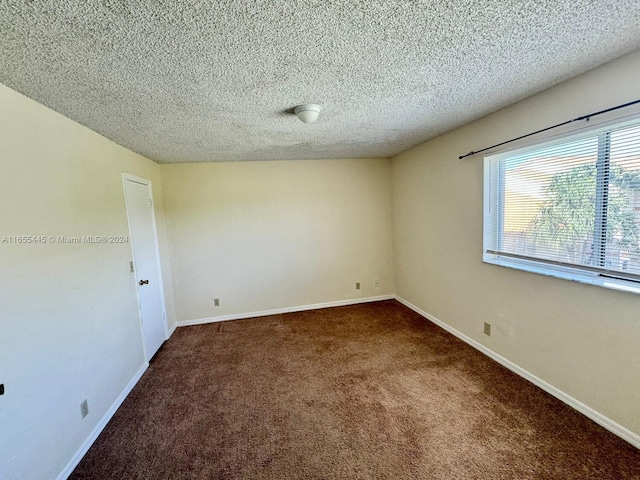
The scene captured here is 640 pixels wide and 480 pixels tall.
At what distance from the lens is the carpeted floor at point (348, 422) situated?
1573 mm

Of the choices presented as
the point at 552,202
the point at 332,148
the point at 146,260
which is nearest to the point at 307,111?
the point at 332,148

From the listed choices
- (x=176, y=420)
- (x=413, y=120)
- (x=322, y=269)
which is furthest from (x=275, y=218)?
(x=176, y=420)

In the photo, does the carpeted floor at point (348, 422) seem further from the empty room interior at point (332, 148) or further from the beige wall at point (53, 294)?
the beige wall at point (53, 294)

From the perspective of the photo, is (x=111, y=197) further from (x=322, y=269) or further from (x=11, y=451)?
(x=322, y=269)

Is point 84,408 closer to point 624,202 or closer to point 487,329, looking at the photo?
point 487,329

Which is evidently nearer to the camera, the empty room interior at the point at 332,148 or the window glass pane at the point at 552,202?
the empty room interior at the point at 332,148

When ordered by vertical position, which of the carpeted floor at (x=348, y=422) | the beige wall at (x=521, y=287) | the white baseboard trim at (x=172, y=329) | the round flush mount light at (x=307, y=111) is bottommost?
the carpeted floor at (x=348, y=422)

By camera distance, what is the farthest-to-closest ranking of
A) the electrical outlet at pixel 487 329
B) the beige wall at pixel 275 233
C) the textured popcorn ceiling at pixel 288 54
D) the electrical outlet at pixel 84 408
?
the beige wall at pixel 275 233, the electrical outlet at pixel 487 329, the electrical outlet at pixel 84 408, the textured popcorn ceiling at pixel 288 54

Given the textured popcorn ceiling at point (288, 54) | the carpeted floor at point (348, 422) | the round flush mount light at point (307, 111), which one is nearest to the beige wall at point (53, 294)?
the textured popcorn ceiling at point (288, 54)

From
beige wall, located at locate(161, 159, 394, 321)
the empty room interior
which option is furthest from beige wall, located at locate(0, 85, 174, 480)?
beige wall, located at locate(161, 159, 394, 321)

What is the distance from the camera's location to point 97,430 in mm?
1936

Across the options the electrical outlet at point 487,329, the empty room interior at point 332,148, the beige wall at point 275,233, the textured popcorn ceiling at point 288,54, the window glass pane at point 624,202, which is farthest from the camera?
the beige wall at point 275,233

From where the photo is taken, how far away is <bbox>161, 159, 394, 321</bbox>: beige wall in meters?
3.78

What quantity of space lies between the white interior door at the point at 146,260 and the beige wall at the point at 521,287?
3466mm
